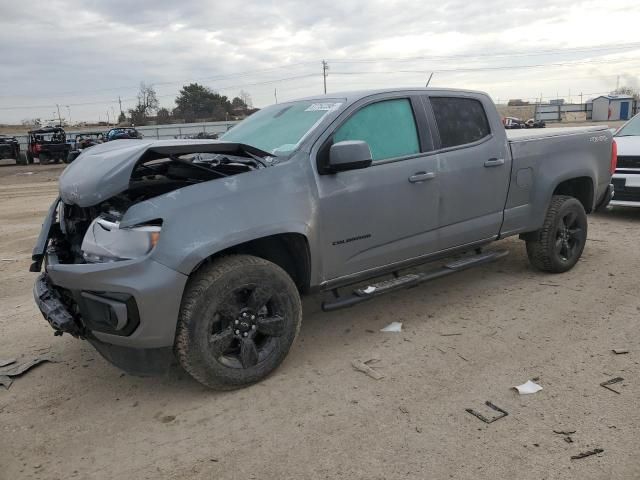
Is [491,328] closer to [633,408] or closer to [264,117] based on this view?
[633,408]

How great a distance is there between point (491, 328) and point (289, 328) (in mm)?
1724

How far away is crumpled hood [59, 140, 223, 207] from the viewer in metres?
3.25

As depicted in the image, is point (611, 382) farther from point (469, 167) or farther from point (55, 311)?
point (55, 311)

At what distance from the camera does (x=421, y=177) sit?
169 inches

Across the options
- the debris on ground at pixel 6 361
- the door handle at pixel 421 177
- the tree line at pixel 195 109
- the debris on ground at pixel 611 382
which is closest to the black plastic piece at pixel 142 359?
the debris on ground at pixel 6 361

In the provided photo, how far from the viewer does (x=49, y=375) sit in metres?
3.90

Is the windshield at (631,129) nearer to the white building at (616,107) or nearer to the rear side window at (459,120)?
the rear side window at (459,120)

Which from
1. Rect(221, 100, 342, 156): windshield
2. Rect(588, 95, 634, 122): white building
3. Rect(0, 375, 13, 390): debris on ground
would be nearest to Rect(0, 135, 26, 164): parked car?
Rect(221, 100, 342, 156): windshield

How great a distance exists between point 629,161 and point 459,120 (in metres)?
4.83

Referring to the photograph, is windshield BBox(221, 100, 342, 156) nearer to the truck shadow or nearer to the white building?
the truck shadow

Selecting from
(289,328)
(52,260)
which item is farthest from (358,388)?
(52,260)

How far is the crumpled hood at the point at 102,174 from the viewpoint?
10.7 feet

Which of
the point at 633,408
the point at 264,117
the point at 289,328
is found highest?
the point at 264,117

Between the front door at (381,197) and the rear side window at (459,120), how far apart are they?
0.76 feet
